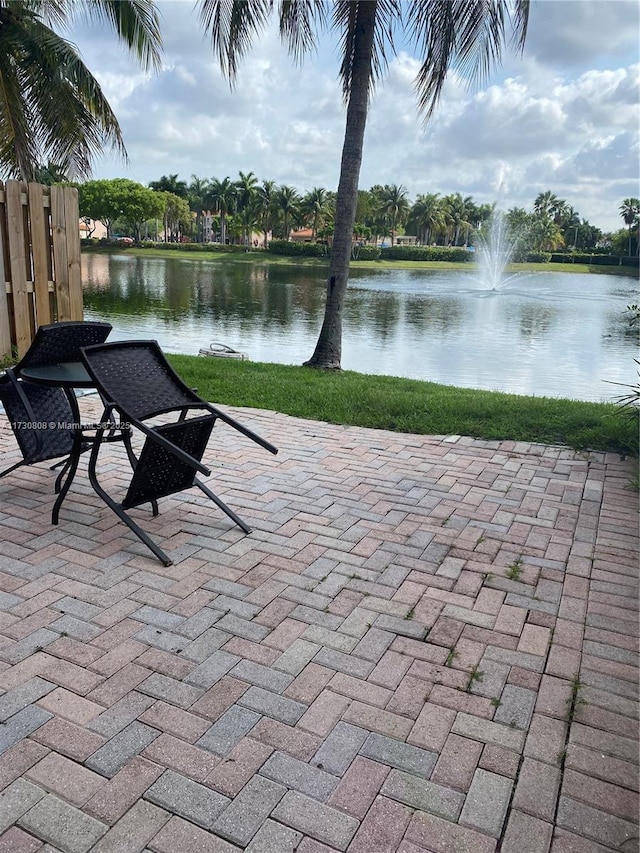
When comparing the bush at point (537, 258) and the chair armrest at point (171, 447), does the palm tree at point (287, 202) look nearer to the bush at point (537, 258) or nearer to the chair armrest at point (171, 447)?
the bush at point (537, 258)

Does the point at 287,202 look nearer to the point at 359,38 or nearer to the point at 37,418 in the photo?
the point at 359,38

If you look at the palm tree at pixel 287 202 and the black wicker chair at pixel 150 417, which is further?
the palm tree at pixel 287 202

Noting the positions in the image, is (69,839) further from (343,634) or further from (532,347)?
(532,347)

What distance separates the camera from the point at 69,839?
1606 mm

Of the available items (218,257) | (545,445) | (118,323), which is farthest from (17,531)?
(218,257)

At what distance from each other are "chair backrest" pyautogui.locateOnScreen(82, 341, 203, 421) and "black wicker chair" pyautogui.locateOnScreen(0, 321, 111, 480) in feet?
1.44

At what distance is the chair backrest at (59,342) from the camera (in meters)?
3.46

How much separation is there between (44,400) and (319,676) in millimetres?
2570

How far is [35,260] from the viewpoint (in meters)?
6.94

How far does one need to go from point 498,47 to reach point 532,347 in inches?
286

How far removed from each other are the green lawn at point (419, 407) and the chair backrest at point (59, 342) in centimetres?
257

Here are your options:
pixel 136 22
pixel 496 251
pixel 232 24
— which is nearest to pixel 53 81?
pixel 136 22

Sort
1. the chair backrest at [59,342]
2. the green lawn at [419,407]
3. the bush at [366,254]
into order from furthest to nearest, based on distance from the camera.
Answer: the bush at [366,254] → the green lawn at [419,407] → the chair backrest at [59,342]

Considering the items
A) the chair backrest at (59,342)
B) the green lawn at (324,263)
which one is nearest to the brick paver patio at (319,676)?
the chair backrest at (59,342)
